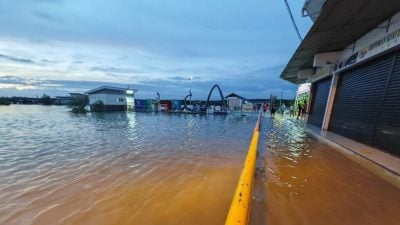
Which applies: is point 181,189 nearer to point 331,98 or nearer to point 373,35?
point 373,35

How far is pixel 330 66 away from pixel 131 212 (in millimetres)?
12736

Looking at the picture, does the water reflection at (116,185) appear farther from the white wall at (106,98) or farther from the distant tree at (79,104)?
the white wall at (106,98)

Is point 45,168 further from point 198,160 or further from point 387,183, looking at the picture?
point 387,183

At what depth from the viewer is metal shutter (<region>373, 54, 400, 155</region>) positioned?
6015mm

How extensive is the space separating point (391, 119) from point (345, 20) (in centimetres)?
337

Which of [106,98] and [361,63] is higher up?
[361,63]

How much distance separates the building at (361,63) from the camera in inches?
238

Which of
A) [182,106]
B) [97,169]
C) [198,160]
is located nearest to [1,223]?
[97,169]

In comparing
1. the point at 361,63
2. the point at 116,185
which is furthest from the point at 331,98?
the point at 116,185

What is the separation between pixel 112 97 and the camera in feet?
121

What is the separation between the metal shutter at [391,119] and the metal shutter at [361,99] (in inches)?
11.2

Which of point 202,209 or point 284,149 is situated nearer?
point 202,209

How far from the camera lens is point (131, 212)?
Result: 330cm

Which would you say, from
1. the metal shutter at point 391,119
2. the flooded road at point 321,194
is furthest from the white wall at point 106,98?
the metal shutter at point 391,119
